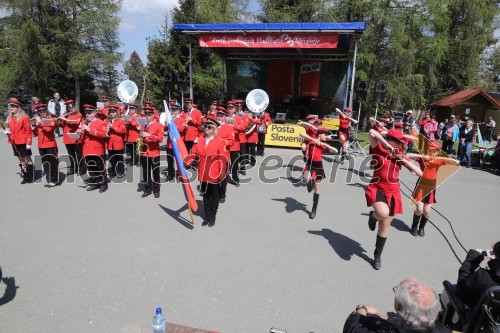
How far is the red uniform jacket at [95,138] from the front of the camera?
674cm

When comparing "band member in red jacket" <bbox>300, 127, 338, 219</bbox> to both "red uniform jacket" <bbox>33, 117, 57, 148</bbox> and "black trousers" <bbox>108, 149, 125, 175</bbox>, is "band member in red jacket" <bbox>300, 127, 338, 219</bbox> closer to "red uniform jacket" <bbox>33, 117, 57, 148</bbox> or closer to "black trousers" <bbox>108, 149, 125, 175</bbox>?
"black trousers" <bbox>108, 149, 125, 175</bbox>

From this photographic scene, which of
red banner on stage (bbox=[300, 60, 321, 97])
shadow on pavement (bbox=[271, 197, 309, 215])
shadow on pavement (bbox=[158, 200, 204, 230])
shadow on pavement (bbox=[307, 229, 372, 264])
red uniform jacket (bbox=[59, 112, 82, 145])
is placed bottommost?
shadow on pavement (bbox=[307, 229, 372, 264])

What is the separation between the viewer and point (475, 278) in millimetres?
2559

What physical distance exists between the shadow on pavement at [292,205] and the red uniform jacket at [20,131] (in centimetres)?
590

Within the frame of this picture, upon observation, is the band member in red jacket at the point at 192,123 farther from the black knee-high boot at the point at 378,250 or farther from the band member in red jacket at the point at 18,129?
the black knee-high boot at the point at 378,250

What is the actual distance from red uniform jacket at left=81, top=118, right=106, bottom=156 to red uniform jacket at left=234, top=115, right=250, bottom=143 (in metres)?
3.20

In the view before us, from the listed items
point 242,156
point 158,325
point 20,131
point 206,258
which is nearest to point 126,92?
point 20,131

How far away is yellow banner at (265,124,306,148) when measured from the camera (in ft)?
44.9

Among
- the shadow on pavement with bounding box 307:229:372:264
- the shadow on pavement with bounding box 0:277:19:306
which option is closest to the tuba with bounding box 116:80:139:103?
the shadow on pavement with bounding box 0:277:19:306

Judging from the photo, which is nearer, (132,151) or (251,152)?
(132,151)

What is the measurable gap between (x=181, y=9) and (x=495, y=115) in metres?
25.5

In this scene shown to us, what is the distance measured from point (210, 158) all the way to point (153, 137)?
2.01m

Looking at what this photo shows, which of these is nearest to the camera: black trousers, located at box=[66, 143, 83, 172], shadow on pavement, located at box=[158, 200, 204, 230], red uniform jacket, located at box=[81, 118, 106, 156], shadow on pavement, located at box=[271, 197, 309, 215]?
shadow on pavement, located at box=[158, 200, 204, 230]

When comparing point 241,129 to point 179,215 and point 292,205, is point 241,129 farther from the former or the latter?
point 179,215
